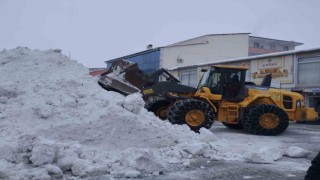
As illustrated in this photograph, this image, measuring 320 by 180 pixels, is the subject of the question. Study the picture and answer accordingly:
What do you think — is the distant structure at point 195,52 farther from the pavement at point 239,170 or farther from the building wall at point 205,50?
the pavement at point 239,170

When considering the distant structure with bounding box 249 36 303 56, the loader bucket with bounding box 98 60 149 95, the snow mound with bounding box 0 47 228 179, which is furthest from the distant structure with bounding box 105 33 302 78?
the snow mound with bounding box 0 47 228 179

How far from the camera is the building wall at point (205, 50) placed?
124 feet

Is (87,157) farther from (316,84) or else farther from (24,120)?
(316,84)

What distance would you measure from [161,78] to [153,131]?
17.1ft

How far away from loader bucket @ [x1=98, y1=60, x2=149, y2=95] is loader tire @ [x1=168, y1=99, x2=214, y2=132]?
4.09ft

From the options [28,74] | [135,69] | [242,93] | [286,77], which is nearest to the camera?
[28,74]

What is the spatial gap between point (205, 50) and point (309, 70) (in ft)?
67.0

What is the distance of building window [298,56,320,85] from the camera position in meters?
18.8

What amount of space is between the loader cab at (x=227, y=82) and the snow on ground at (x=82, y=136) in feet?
8.37

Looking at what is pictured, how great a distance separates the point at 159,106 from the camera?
1253 cm

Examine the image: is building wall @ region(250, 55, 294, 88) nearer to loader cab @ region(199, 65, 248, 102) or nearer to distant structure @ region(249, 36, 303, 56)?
loader cab @ region(199, 65, 248, 102)

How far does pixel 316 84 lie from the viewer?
61.8 ft

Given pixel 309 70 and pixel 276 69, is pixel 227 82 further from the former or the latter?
pixel 276 69

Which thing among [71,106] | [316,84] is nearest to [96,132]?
[71,106]
